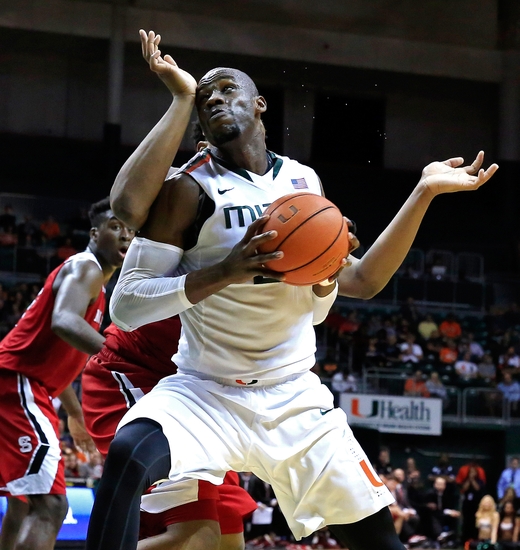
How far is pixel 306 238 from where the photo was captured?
9.57 feet

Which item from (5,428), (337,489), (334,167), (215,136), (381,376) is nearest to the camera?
(337,489)

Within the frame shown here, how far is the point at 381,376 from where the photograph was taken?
Answer: 48.0 ft

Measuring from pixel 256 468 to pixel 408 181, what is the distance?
→ 18847 mm

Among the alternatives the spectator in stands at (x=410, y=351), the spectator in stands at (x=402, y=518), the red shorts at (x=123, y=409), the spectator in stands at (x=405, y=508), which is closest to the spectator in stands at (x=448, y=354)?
the spectator in stands at (x=410, y=351)

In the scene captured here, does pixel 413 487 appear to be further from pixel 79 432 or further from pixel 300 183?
pixel 300 183

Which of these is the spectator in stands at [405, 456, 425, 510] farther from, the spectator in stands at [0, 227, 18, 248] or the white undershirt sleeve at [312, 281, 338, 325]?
the white undershirt sleeve at [312, 281, 338, 325]

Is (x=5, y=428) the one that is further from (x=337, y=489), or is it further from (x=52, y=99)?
(x=52, y=99)

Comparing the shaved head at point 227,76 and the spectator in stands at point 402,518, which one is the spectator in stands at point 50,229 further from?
the shaved head at point 227,76

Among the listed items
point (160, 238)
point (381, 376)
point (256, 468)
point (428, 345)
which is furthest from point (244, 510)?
point (428, 345)

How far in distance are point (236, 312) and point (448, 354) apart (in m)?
14.4

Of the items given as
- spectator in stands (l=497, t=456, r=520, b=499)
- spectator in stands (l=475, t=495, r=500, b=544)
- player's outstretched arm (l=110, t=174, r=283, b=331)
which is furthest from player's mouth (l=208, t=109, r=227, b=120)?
spectator in stands (l=497, t=456, r=520, b=499)

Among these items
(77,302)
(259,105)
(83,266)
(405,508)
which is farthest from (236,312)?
(405,508)

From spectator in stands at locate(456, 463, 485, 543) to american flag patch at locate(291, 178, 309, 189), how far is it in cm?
992

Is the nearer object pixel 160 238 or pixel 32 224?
pixel 160 238
